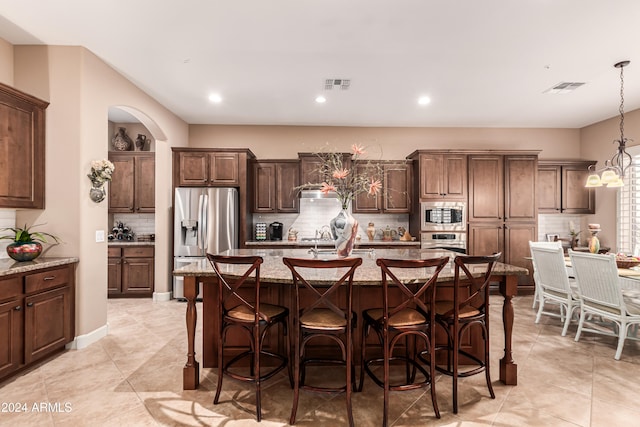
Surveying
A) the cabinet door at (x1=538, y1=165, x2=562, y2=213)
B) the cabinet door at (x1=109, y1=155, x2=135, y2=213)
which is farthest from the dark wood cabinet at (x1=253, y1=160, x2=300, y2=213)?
→ the cabinet door at (x1=538, y1=165, x2=562, y2=213)

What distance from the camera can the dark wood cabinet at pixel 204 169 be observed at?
18.1 ft

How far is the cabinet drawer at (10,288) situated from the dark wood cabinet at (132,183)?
10.1ft

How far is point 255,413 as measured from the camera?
2.32m

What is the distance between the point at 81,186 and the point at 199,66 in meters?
1.80

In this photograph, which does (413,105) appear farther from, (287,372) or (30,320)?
(30,320)

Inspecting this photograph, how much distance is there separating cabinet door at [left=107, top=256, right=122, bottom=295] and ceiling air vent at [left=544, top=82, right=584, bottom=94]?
6767mm

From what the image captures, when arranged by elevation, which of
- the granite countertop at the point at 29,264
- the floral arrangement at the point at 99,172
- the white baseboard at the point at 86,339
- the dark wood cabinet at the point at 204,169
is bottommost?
the white baseboard at the point at 86,339

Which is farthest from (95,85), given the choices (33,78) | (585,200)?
(585,200)

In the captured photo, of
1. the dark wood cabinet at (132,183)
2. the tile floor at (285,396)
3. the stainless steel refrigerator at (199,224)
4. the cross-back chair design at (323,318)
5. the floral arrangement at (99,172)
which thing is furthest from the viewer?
the dark wood cabinet at (132,183)

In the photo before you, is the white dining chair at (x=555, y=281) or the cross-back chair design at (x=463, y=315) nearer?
the cross-back chair design at (x=463, y=315)

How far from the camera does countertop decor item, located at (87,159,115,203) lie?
11.7 ft

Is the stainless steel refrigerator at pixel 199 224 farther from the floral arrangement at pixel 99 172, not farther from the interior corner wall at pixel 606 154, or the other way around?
the interior corner wall at pixel 606 154

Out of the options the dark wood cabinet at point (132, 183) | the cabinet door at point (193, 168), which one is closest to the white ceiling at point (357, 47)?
the cabinet door at point (193, 168)

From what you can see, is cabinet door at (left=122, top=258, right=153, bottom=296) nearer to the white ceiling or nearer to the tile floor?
the tile floor
